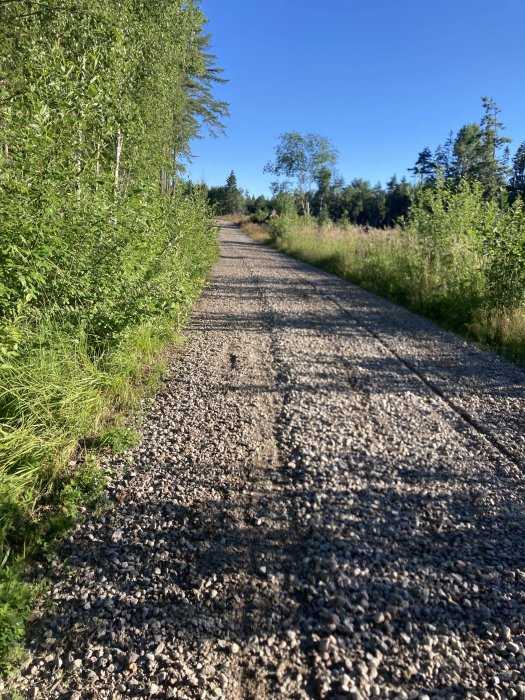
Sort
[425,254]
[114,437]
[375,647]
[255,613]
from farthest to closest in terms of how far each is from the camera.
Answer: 1. [425,254]
2. [114,437]
3. [255,613]
4. [375,647]

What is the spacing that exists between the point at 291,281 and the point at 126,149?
664 centimetres

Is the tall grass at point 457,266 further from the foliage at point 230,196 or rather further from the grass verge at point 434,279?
the foliage at point 230,196

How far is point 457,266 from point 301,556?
342 inches

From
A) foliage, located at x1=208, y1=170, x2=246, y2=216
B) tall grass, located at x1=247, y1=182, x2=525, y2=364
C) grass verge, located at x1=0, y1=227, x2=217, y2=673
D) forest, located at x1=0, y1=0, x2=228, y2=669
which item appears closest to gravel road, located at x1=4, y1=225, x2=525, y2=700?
grass verge, located at x1=0, y1=227, x2=217, y2=673

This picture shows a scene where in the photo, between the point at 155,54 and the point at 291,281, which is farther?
the point at 291,281

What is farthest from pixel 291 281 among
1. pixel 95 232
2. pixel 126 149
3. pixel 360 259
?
pixel 95 232

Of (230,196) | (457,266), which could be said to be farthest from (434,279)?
(230,196)

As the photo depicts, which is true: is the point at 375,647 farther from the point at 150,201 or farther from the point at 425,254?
the point at 425,254

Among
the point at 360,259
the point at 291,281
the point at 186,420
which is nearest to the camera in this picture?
the point at 186,420

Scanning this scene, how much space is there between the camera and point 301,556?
2.44 m

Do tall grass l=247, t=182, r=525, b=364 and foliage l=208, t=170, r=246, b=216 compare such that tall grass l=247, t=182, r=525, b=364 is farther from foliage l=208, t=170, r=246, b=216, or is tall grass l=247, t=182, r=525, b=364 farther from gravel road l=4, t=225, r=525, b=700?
foliage l=208, t=170, r=246, b=216

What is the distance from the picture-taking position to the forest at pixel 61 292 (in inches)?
113

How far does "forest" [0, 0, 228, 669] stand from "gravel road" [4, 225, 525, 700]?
1.04 feet

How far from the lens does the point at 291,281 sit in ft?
43.9
